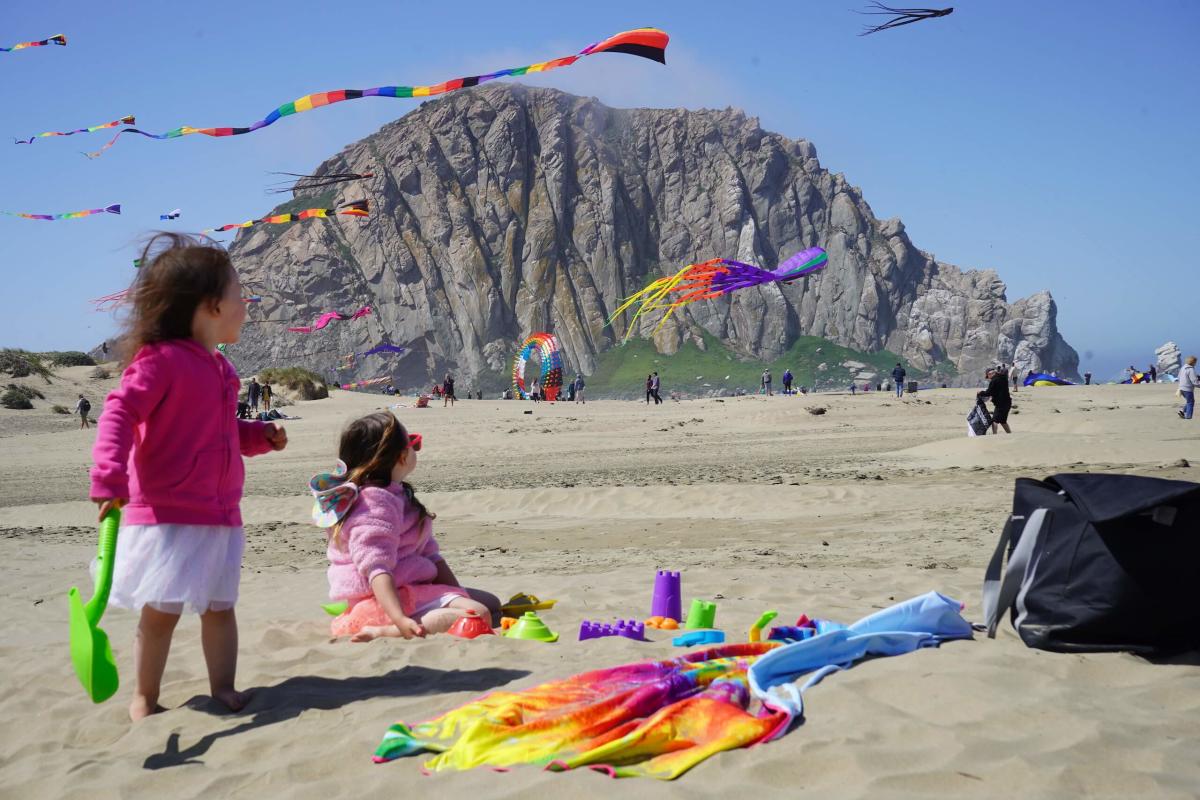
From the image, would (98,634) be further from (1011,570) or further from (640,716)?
(1011,570)

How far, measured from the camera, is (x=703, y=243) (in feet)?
417

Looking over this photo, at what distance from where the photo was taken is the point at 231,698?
3.84 m

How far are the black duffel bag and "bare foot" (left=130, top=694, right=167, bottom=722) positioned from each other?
347 cm

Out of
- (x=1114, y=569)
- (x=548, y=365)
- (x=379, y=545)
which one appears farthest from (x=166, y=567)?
(x=548, y=365)

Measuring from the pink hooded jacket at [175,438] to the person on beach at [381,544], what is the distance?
30.7 inches

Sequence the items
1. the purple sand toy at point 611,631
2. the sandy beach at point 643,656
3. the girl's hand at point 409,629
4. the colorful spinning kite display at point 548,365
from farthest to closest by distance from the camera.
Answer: the colorful spinning kite display at point 548,365 < the purple sand toy at point 611,631 < the girl's hand at point 409,629 < the sandy beach at point 643,656

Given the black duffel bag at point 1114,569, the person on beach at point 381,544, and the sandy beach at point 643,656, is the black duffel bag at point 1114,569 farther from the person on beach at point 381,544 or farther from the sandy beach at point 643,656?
the person on beach at point 381,544

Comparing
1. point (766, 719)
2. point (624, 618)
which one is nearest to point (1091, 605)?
point (766, 719)

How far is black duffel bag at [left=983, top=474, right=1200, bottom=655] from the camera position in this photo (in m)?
3.68

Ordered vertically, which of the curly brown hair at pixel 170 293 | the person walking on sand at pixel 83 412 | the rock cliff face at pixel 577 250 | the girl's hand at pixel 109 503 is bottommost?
the person walking on sand at pixel 83 412

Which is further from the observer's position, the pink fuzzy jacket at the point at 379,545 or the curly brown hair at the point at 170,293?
the pink fuzzy jacket at the point at 379,545

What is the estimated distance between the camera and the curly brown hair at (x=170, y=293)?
390 centimetres

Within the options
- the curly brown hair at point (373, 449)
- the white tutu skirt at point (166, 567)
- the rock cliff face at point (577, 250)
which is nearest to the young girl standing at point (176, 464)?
the white tutu skirt at point (166, 567)

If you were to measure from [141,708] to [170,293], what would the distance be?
161cm
